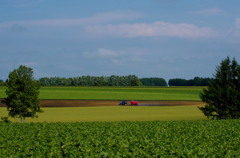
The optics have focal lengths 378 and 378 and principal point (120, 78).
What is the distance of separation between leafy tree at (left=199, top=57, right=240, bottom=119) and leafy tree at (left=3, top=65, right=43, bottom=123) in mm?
22708

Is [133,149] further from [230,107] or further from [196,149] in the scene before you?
[230,107]

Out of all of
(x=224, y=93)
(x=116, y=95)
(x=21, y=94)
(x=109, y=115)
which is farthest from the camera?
(x=116, y=95)

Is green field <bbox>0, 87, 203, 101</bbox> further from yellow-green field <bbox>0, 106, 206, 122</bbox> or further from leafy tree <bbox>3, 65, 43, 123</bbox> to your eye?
leafy tree <bbox>3, 65, 43, 123</bbox>

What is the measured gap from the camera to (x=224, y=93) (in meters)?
51.8

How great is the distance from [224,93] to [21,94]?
2699 cm

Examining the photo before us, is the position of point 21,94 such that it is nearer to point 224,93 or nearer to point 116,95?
point 224,93

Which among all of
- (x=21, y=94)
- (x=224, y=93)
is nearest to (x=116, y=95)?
(x=224, y=93)

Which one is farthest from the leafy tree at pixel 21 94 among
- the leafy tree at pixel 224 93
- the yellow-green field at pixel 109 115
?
the leafy tree at pixel 224 93

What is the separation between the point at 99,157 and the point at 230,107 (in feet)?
128

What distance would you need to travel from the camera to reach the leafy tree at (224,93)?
5138 cm

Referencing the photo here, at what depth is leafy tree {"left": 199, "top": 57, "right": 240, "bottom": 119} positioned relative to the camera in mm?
51375

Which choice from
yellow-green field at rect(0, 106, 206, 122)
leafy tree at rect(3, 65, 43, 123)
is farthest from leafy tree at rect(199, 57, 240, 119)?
leafy tree at rect(3, 65, 43, 123)

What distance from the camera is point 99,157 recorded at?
15.0 m

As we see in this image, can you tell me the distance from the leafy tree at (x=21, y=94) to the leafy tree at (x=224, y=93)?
22708 millimetres
